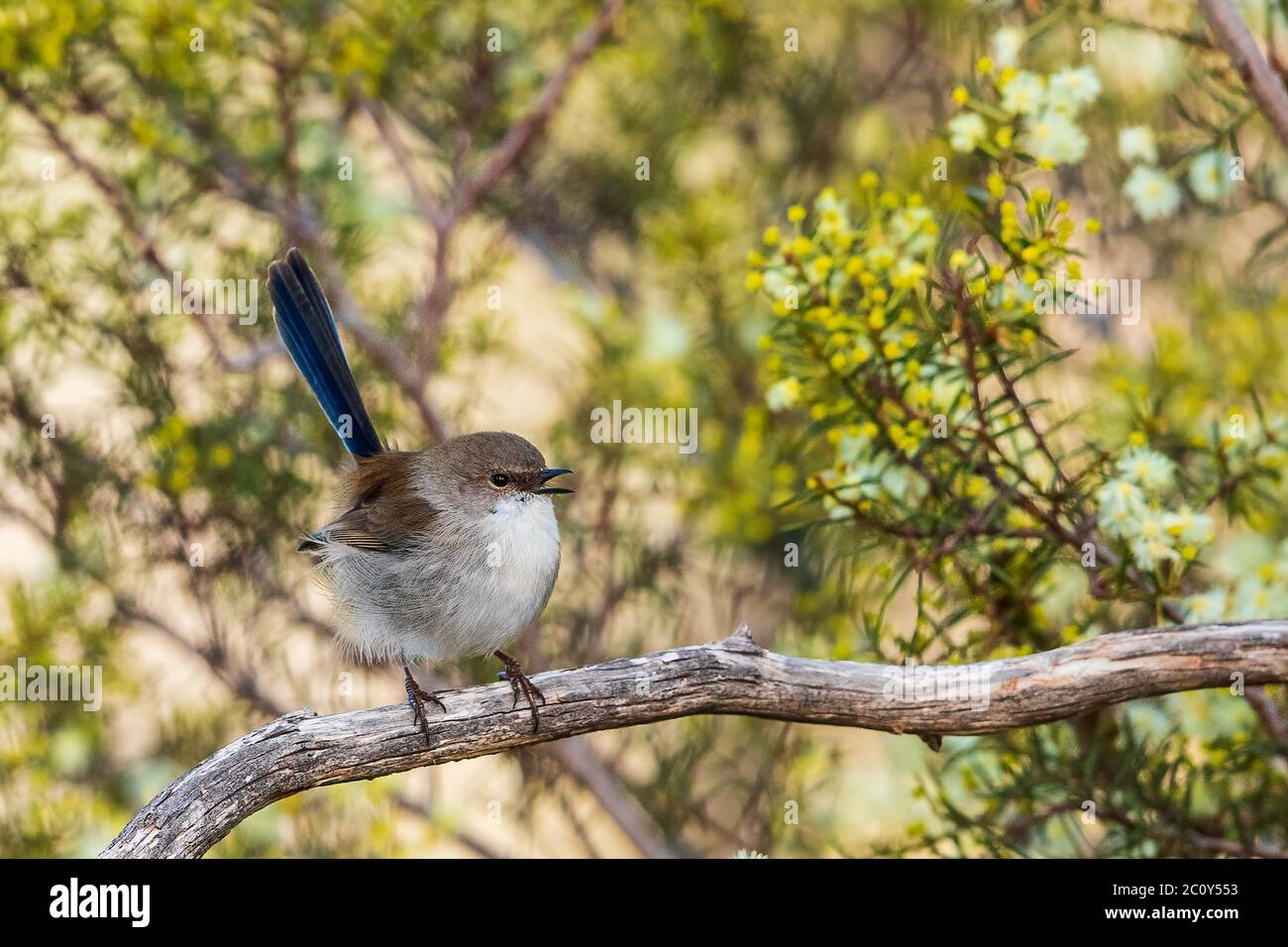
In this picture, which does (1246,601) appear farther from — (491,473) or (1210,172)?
(491,473)

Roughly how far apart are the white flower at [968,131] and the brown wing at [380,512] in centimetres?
146

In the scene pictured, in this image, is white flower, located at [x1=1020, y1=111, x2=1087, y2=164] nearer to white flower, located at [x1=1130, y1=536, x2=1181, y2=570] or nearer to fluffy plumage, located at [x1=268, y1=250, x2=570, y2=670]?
white flower, located at [x1=1130, y1=536, x2=1181, y2=570]

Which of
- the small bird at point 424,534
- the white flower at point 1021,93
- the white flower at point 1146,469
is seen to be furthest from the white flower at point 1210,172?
the small bird at point 424,534

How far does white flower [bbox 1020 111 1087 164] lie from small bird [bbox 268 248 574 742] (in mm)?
1306

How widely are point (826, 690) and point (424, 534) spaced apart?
106 centimetres

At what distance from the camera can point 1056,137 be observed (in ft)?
9.97

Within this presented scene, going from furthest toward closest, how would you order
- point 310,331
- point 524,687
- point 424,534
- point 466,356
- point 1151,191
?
point 466,356 → point 310,331 → point 1151,191 → point 424,534 → point 524,687

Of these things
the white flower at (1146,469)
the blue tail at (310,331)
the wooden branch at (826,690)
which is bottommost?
the wooden branch at (826,690)

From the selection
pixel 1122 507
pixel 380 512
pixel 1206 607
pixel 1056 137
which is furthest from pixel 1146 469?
pixel 380 512

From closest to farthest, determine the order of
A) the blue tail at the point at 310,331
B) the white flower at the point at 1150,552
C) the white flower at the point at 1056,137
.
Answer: the white flower at the point at 1150,552 → the white flower at the point at 1056,137 → the blue tail at the point at 310,331

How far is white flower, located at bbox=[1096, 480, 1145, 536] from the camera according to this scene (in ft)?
9.57

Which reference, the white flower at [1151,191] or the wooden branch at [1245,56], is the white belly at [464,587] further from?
the wooden branch at [1245,56]

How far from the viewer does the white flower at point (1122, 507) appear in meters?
2.92

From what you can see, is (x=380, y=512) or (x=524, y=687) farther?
(x=380, y=512)
